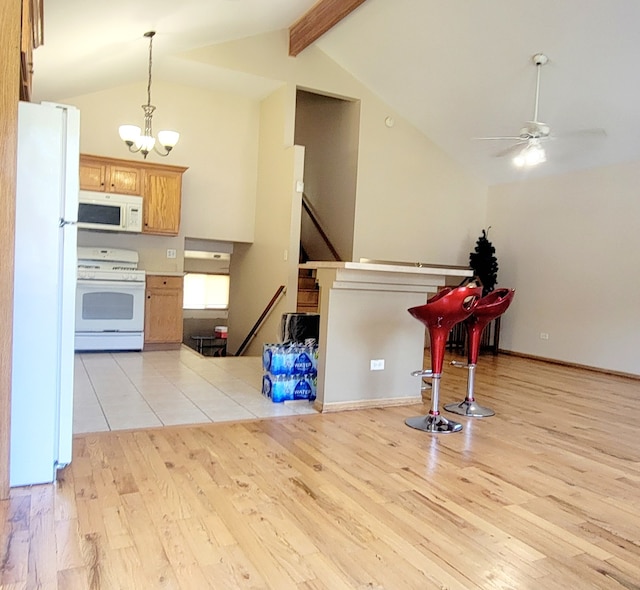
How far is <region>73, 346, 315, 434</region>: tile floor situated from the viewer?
11.2ft

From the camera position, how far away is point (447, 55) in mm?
5879

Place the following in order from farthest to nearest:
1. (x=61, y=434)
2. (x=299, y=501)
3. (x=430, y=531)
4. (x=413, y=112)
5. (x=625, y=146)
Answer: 1. (x=413, y=112)
2. (x=625, y=146)
3. (x=61, y=434)
4. (x=299, y=501)
5. (x=430, y=531)

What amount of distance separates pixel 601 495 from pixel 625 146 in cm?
492

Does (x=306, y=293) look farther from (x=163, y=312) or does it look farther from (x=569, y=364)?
(x=569, y=364)

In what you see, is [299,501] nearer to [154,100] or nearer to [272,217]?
[272,217]

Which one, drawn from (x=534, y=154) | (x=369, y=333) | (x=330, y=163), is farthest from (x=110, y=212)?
(x=534, y=154)

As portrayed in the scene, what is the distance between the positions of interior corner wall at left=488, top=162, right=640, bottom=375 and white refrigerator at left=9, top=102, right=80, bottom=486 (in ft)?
20.4

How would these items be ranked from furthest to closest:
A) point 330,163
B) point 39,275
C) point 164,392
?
point 330,163 < point 164,392 < point 39,275

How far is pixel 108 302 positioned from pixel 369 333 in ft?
11.6

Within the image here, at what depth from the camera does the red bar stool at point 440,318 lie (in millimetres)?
3262

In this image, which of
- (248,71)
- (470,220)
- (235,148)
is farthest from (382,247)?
(248,71)

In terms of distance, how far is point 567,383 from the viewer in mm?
5430

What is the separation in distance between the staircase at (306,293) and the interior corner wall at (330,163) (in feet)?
2.38

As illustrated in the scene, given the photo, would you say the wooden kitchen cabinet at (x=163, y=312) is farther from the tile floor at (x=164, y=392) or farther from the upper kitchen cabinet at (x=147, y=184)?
the upper kitchen cabinet at (x=147, y=184)
